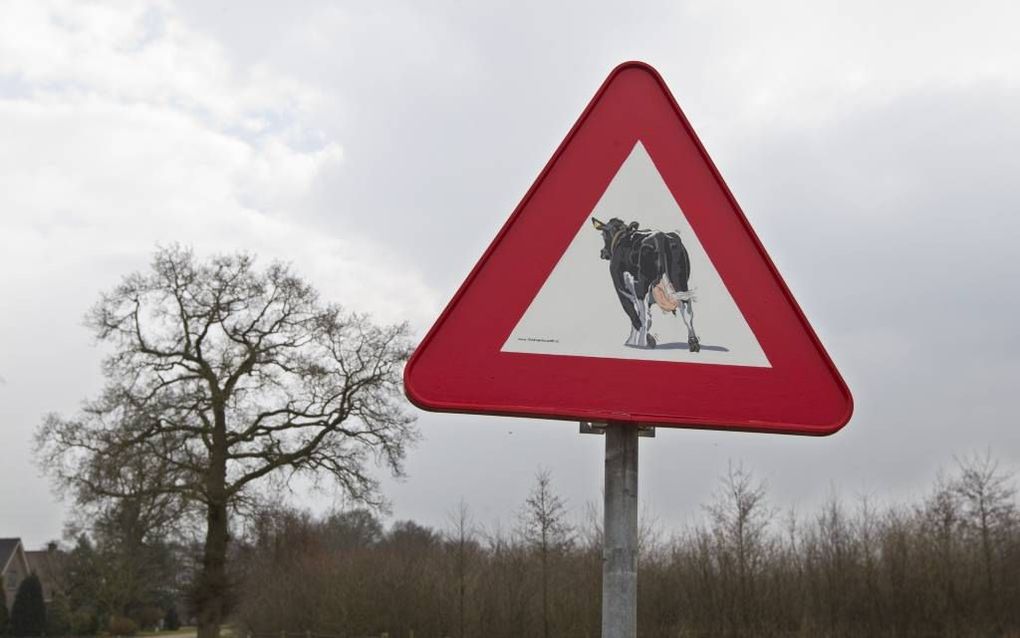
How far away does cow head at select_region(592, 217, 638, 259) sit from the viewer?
195 cm

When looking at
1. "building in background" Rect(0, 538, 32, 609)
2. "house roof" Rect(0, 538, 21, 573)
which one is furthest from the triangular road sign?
"house roof" Rect(0, 538, 21, 573)

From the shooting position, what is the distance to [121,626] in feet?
177

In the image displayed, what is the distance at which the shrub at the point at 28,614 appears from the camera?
49.2 metres

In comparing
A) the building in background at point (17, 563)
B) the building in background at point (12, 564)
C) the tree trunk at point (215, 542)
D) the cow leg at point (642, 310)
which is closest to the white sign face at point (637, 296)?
the cow leg at point (642, 310)

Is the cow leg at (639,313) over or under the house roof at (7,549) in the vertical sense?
under

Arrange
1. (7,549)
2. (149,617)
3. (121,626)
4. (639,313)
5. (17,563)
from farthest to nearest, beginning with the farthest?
1. (17,563)
2. (7,549)
3. (149,617)
4. (121,626)
5. (639,313)

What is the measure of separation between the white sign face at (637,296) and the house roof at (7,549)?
8166 centimetres

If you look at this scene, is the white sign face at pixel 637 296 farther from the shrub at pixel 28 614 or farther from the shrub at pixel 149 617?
the shrub at pixel 149 617

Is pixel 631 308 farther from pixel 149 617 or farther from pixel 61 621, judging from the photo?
pixel 149 617

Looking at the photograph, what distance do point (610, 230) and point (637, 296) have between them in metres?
0.15

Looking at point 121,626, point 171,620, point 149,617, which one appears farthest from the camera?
point 171,620

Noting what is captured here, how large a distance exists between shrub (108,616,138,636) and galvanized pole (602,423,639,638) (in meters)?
52.3

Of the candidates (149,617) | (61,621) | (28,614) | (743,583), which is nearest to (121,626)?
(61,621)

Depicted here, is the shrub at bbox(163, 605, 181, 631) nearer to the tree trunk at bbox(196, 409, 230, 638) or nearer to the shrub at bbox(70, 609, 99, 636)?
the shrub at bbox(70, 609, 99, 636)
